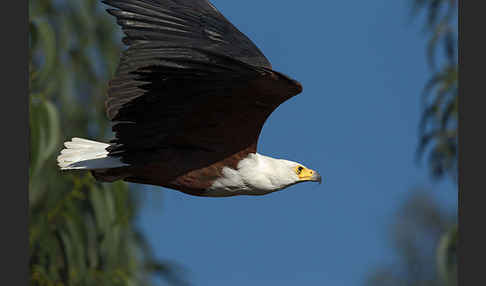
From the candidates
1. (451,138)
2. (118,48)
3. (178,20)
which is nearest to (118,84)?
(178,20)

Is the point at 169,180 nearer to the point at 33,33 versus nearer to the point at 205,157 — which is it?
the point at 205,157

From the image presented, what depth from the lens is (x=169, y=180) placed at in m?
4.53

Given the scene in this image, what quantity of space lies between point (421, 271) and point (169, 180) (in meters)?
26.6

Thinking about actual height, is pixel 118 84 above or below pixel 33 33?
below

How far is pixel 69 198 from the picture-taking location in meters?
7.79

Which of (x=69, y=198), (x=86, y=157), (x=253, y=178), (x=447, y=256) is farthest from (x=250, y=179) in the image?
(x=447, y=256)

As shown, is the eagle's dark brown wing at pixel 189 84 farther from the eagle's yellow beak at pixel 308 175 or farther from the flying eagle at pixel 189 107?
the eagle's yellow beak at pixel 308 175

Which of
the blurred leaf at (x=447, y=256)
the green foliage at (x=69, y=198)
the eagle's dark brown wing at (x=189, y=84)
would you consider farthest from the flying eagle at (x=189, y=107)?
the blurred leaf at (x=447, y=256)

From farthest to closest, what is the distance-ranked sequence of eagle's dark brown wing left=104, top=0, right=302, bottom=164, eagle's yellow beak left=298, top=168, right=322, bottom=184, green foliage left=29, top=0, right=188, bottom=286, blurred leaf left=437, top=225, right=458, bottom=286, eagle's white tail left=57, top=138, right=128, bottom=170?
1. blurred leaf left=437, top=225, right=458, bottom=286
2. green foliage left=29, top=0, right=188, bottom=286
3. eagle's yellow beak left=298, top=168, right=322, bottom=184
4. eagle's white tail left=57, top=138, right=128, bottom=170
5. eagle's dark brown wing left=104, top=0, right=302, bottom=164

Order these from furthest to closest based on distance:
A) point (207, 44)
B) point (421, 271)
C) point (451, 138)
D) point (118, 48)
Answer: point (421, 271)
point (451, 138)
point (118, 48)
point (207, 44)

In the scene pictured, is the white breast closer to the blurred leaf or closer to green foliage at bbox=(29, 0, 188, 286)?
green foliage at bbox=(29, 0, 188, 286)

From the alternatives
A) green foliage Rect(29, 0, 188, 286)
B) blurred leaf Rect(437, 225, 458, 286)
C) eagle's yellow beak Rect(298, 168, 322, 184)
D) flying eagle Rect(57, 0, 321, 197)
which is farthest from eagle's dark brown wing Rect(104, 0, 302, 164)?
blurred leaf Rect(437, 225, 458, 286)

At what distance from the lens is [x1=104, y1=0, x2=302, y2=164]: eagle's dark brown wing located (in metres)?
4.05

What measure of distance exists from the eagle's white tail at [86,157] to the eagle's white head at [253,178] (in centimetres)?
45
